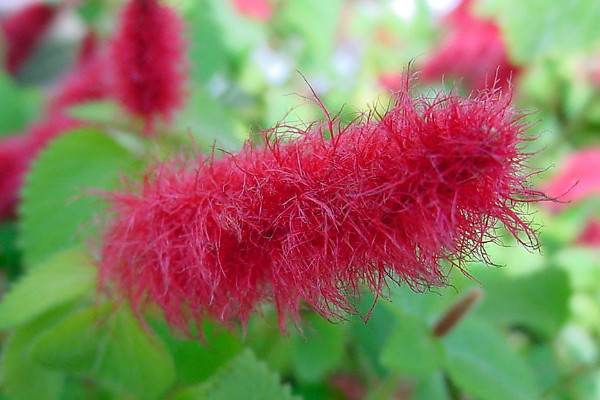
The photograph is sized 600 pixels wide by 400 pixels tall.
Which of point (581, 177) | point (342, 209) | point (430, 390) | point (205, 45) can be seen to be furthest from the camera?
point (205, 45)

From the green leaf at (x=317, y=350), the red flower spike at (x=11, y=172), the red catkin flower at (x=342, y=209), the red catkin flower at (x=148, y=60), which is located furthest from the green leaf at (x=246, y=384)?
the red flower spike at (x=11, y=172)

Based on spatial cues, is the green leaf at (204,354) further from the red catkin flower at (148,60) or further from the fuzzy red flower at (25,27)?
the fuzzy red flower at (25,27)

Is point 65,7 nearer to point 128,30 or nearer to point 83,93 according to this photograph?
point 83,93

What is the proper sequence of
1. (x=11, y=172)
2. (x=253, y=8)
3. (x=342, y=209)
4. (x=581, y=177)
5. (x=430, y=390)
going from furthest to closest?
1. (x=253, y=8)
2. (x=581, y=177)
3. (x=11, y=172)
4. (x=430, y=390)
5. (x=342, y=209)

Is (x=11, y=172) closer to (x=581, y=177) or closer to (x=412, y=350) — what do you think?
(x=412, y=350)

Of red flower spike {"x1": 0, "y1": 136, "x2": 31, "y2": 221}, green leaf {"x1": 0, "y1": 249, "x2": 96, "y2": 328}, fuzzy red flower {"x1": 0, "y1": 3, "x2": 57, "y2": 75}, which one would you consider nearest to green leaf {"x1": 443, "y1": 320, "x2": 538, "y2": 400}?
green leaf {"x1": 0, "y1": 249, "x2": 96, "y2": 328}

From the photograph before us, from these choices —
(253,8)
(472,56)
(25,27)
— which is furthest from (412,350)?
(25,27)

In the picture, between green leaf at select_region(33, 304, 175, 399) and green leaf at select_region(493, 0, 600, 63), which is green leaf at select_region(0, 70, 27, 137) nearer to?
green leaf at select_region(33, 304, 175, 399)
